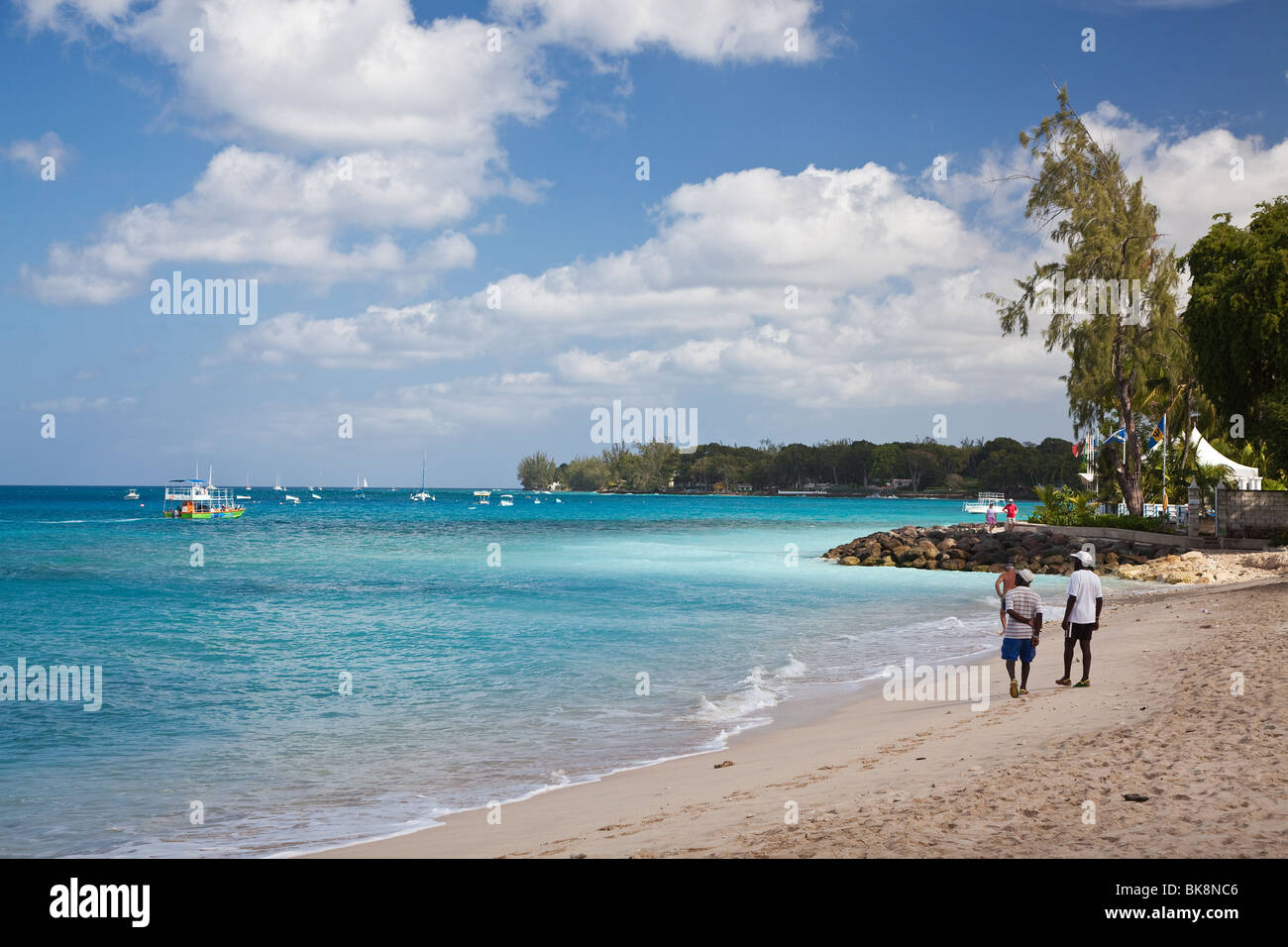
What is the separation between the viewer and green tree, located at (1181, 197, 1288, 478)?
2980 centimetres

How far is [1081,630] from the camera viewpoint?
12.7m

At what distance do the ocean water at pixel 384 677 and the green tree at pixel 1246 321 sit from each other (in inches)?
345

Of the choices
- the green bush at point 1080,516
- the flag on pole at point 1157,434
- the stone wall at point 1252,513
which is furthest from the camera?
the flag on pole at point 1157,434

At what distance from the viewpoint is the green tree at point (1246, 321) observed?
97.8 feet

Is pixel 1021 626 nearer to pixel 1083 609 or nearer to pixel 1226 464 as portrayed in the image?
pixel 1083 609

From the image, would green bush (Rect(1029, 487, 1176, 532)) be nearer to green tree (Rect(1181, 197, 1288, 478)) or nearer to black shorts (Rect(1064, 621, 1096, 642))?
green tree (Rect(1181, 197, 1288, 478))

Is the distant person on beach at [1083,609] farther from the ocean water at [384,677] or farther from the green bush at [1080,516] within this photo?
the green bush at [1080,516]

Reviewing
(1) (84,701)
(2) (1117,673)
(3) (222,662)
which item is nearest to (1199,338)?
(2) (1117,673)

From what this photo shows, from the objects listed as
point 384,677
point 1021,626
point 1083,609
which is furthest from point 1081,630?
point 384,677

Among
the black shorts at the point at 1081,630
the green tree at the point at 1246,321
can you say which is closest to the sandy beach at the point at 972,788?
the black shorts at the point at 1081,630

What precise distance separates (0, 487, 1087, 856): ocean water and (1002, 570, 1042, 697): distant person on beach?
354cm
